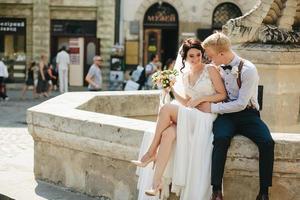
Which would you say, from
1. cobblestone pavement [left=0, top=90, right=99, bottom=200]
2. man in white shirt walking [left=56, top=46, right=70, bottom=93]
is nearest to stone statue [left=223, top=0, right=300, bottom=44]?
cobblestone pavement [left=0, top=90, right=99, bottom=200]

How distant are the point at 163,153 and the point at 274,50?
9.98 ft

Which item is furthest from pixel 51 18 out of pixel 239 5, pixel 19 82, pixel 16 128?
pixel 16 128

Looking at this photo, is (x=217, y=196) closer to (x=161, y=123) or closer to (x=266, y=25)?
(x=161, y=123)

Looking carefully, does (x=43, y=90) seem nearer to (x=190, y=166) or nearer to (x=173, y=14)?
(x=173, y=14)

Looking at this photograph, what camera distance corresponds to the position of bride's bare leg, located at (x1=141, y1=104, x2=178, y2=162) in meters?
5.82

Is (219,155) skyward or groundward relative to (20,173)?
skyward

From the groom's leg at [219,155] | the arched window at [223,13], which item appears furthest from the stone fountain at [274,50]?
the arched window at [223,13]

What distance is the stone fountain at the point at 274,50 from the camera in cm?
825

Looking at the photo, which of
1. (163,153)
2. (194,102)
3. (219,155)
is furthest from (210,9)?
(219,155)

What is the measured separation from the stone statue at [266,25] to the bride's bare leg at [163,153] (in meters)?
2.85

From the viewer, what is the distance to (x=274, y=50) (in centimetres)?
823

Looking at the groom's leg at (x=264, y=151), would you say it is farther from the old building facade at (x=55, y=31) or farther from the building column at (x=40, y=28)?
the building column at (x=40, y=28)

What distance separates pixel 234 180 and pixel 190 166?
16.2 inches

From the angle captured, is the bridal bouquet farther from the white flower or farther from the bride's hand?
the white flower
